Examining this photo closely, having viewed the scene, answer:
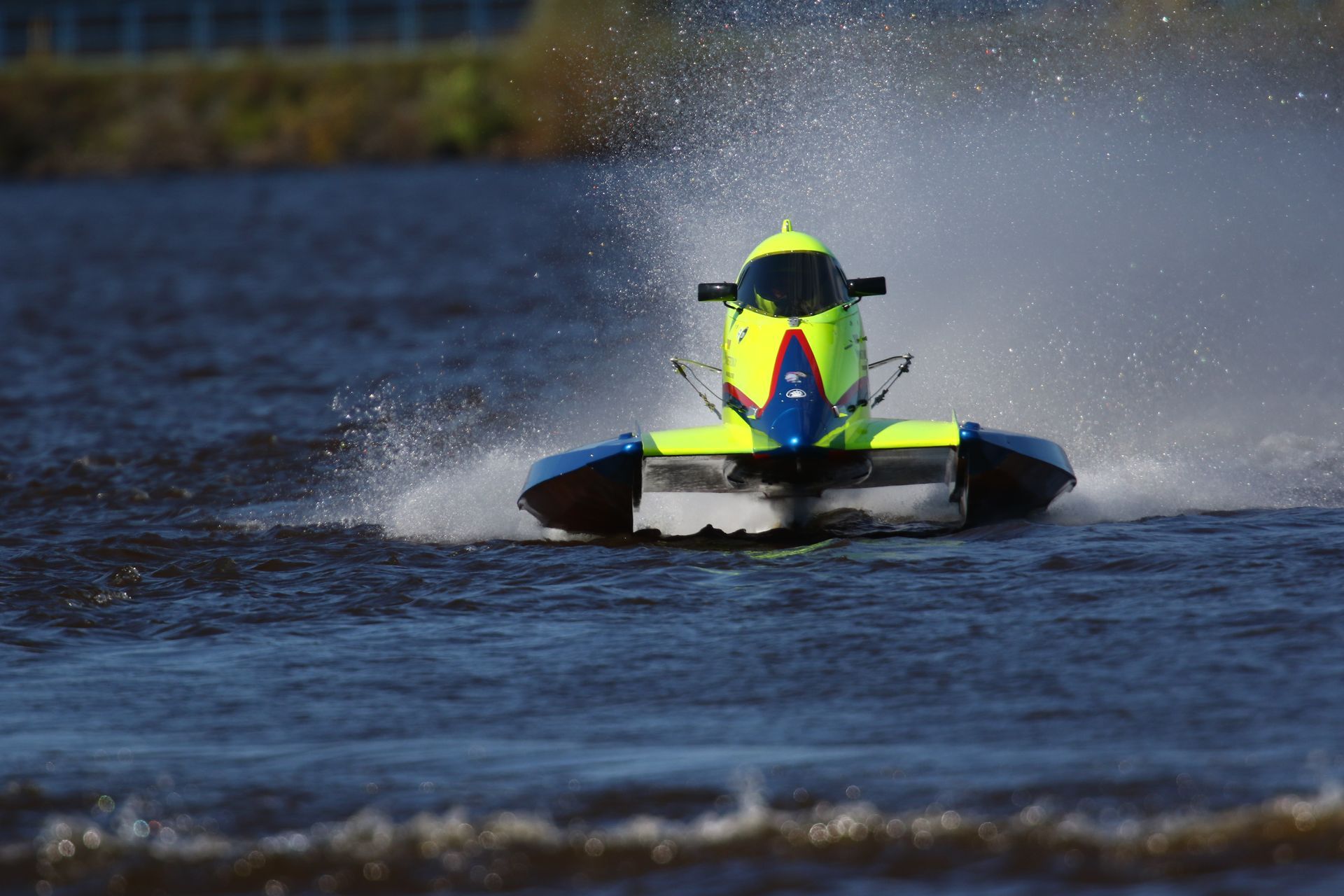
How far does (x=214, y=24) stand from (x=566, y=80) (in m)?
49.8

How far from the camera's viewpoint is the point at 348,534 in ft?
35.4

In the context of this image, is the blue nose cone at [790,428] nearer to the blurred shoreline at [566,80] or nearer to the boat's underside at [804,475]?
the boat's underside at [804,475]

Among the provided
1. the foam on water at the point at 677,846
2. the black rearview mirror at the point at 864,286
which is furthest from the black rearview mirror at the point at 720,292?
the foam on water at the point at 677,846

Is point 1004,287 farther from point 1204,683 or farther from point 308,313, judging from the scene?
point 308,313

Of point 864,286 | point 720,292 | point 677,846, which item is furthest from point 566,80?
point 677,846

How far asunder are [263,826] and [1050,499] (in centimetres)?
562

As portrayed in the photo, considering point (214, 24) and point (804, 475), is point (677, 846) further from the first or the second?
point (214, 24)

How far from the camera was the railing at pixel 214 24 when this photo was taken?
8138cm

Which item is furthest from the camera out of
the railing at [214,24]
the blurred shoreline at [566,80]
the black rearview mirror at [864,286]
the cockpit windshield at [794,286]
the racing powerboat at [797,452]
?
the railing at [214,24]

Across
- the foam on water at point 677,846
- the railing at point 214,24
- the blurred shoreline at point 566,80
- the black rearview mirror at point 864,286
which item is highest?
the railing at point 214,24

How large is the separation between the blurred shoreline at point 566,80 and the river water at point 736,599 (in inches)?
43.1

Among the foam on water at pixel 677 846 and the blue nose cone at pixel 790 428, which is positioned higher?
the blue nose cone at pixel 790 428

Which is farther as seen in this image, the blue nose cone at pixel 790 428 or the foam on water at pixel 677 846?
the blue nose cone at pixel 790 428

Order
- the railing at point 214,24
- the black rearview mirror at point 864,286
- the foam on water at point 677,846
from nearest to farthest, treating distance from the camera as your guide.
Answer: the foam on water at point 677,846 → the black rearview mirror at point 864,286 → the railing at point 214,24
